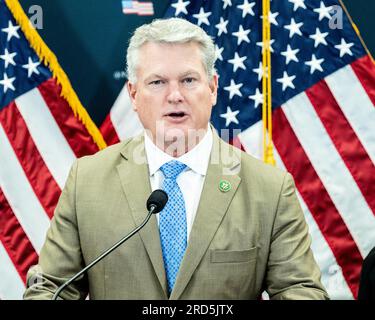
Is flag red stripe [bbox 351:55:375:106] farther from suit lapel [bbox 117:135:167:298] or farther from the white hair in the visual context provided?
suit lapel [bbox 117:135:167:298]

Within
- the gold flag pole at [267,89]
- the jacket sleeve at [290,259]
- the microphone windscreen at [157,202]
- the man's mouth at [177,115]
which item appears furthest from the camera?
the gold flag pole at [267,89]

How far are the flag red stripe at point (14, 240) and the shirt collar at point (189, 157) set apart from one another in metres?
1.07

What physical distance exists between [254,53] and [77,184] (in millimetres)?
1108

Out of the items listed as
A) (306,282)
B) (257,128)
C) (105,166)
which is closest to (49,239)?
(105,166)

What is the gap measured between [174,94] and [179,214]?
0.30 meters

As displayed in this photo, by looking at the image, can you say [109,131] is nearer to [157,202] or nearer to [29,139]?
[29,139]

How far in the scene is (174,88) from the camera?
1662 millimetres

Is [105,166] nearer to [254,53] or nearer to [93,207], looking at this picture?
[93,207]

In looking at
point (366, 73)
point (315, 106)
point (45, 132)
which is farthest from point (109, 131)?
point (366, 73)

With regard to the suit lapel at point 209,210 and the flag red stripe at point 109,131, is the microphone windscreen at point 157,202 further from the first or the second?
the flag red stripe at point 109,131

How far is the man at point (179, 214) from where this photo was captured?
160 centimetres

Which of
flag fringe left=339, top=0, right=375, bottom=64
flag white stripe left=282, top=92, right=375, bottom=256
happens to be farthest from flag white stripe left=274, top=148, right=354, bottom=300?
flag fringe left=339, top=0, right=375, bottom=64

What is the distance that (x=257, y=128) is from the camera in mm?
2598

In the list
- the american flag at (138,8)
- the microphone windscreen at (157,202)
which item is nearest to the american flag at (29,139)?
the american flag at (138,8)
